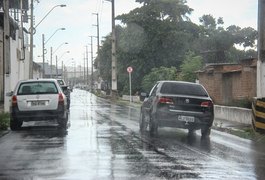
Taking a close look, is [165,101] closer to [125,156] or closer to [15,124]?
[125,156]

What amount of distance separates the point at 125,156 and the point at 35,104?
713 centimetres

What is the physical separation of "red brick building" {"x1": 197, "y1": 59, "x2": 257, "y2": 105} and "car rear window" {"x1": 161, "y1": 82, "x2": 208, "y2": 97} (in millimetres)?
9133

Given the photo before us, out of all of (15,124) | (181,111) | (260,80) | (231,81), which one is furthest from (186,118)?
(231,81)

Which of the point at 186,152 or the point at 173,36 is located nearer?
the point at 186,152

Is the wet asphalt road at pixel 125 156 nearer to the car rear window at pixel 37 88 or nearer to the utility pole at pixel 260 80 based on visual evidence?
the utility pole at pixel 260 80

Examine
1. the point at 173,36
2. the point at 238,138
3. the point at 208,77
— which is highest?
the point at 173,36

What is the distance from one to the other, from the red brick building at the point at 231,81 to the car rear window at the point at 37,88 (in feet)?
36.4

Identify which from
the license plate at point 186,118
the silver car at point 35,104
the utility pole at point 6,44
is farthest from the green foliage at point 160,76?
the license plate at point 186,118

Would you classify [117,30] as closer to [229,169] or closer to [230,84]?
[230,84]

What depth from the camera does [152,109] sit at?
641 inches

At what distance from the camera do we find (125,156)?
1091 centimetres

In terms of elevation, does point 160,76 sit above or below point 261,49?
below

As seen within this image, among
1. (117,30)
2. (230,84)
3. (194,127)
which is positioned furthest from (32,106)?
(117,30)

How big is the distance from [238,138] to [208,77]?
16.6 meters
